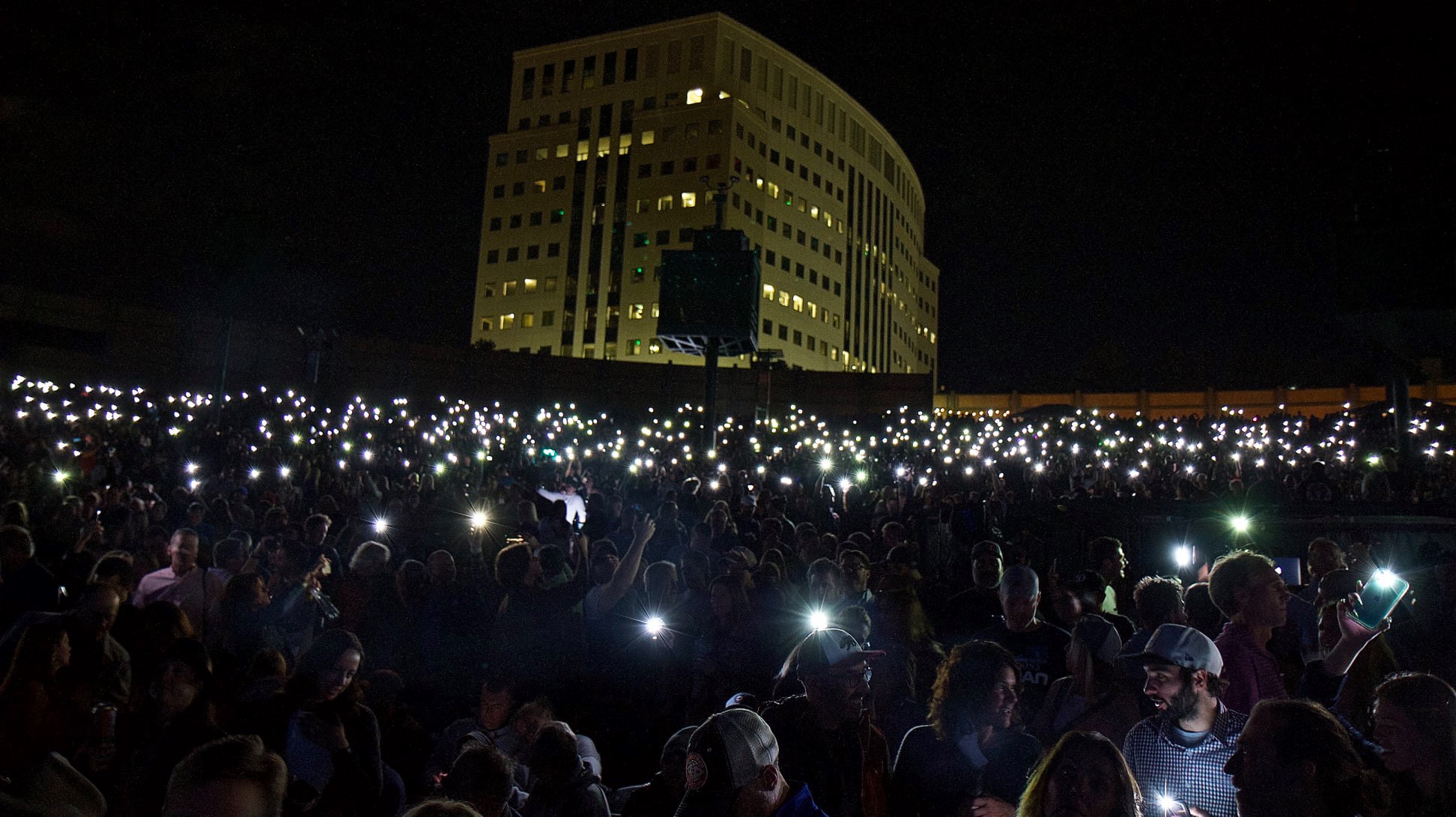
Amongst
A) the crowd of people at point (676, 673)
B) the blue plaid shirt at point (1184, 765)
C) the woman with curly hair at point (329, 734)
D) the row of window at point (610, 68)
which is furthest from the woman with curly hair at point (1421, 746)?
the row of window at point (610, 68)

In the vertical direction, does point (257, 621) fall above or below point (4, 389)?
below

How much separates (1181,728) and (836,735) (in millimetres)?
1310

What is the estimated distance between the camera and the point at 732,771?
2.50 metres

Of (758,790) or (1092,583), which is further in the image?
(1092,583)

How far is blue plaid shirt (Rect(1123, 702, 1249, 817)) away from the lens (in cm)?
308

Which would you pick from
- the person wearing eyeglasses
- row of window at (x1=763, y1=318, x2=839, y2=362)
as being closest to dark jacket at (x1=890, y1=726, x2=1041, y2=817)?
the person wearing eyeglasses

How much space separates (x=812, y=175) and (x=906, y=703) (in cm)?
7579

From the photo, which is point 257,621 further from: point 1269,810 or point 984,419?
point 984,419

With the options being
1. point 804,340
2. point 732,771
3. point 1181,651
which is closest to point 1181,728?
point 1181,651

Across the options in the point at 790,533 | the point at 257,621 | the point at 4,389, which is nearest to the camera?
the point at 257,621

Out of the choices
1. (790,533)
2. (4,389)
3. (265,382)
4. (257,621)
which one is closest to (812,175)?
(265,382)

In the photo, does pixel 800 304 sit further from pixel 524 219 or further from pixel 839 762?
pixel 839 762

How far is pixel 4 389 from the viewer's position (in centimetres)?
2064

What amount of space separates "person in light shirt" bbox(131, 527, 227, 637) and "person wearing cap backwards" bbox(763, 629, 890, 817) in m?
4.47
